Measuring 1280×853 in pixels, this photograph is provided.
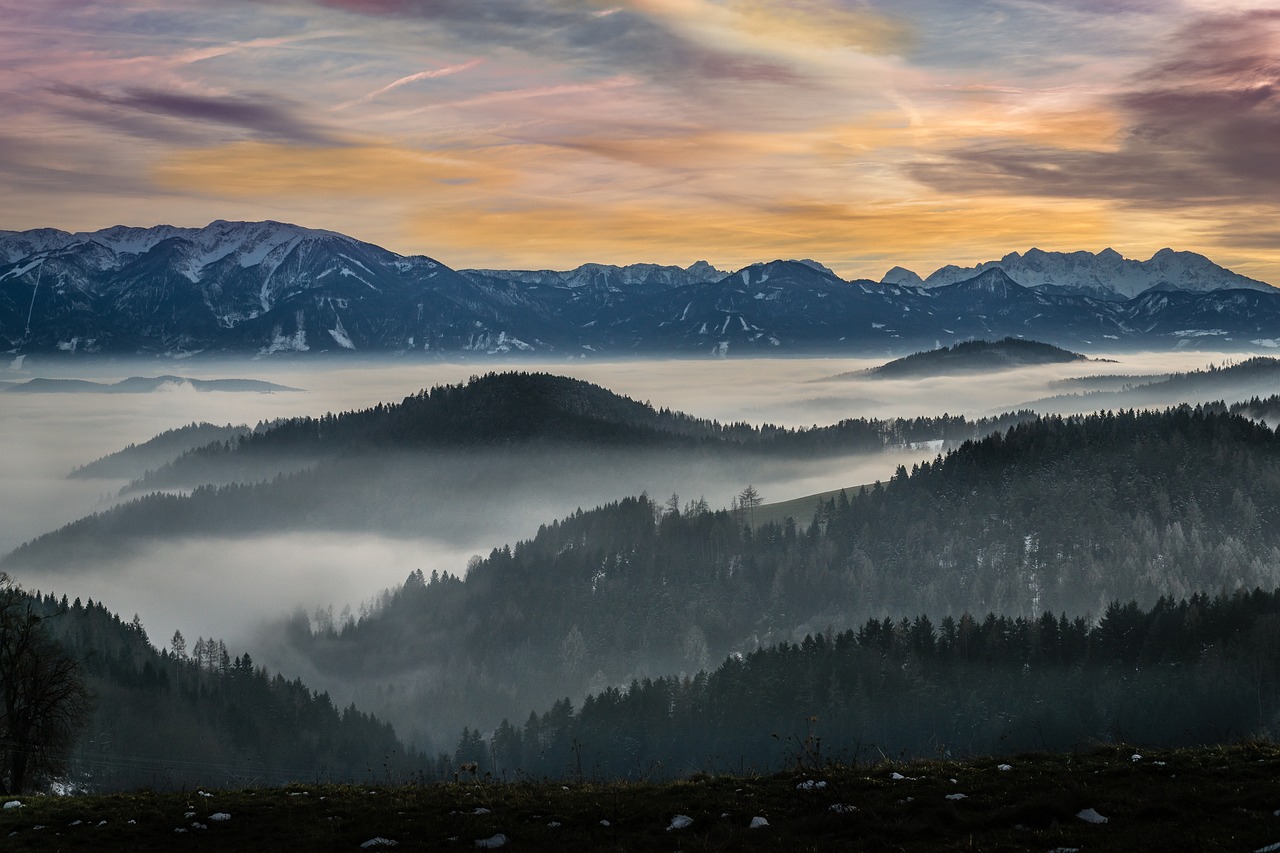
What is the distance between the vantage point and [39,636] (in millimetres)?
58594

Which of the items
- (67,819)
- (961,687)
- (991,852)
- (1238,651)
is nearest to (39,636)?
(67,819)

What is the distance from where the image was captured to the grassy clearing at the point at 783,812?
2042cm

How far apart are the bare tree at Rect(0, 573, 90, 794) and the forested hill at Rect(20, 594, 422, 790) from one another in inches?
3662

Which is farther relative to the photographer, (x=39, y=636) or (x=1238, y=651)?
(x=1238, y=651)

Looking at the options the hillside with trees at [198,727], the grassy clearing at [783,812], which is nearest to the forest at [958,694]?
the hillside with trees at [198,727]

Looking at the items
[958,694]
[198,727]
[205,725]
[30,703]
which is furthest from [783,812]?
[205,725]

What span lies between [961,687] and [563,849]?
14682cm

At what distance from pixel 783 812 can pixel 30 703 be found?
50992 millimetres

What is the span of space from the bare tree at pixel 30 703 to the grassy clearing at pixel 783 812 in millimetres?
27228

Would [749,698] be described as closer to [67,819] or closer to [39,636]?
[39,636]

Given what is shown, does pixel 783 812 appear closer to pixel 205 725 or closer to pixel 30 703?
pixel 30 703

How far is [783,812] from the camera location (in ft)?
79.0

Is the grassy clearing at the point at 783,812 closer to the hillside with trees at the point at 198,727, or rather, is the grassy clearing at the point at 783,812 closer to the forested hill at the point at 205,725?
the hillside with trees at the point at 198,727

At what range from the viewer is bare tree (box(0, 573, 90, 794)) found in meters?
52.6
